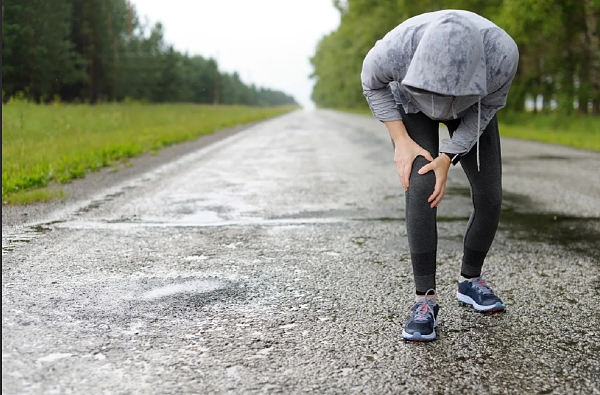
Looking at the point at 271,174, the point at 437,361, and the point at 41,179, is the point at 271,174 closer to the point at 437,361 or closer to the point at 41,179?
the point at 41,179

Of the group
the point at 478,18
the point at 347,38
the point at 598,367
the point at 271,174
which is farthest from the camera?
the point at 347,38

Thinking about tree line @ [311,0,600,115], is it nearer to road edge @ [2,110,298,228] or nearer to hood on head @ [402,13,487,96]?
road edge @ [2,110,298,228]

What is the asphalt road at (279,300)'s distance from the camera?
2316mm

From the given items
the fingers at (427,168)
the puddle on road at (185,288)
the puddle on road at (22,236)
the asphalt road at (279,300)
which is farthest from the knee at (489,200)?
the puddle on road at (22,236)


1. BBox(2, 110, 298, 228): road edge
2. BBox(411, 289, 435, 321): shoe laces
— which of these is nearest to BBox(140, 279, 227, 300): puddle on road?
BBox(411, 289, 435, 321): shoe laces

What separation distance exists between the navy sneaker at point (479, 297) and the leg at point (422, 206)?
15.3 inches

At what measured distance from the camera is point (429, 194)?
274 centimetres

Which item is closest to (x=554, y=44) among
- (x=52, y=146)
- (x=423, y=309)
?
(x=52, y=146)

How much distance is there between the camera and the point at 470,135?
2.73 meters

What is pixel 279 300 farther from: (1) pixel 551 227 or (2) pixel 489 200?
(1) pixel 551 227

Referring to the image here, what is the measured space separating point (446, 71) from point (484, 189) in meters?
0.74

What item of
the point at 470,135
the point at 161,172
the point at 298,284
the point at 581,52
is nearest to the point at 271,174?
the point at 161,172

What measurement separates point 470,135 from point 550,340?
0.94 meters

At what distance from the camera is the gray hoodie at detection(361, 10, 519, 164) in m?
2.45
